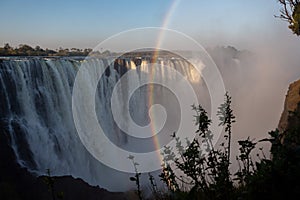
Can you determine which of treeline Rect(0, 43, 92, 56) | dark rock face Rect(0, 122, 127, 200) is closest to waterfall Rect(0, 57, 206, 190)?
dark rock face Rect(0, 122, 127, 200)

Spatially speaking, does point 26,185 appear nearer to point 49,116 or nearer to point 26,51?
point 49,116

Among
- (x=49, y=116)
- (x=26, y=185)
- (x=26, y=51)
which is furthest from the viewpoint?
(x=26, y=51)

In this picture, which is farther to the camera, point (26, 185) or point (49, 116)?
point (49, 116)

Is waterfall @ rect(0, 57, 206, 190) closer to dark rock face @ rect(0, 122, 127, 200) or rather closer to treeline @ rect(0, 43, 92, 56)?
dark rock face @ rect(0, 122, 127, 200)

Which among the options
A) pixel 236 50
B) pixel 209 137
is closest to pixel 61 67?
pixel 209 137

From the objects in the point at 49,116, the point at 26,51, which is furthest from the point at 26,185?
the point at 26,51

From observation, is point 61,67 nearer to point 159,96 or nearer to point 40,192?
point 40,192
